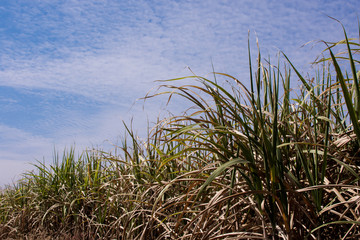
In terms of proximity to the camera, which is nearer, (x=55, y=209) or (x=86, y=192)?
(x=86, y=192)

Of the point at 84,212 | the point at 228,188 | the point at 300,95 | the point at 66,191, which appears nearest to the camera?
the point at 228,188

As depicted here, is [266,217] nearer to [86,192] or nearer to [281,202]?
[281,202]

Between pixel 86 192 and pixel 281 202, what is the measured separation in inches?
115

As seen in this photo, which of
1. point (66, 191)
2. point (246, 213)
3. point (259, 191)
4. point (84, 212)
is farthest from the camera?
point (66, 191)

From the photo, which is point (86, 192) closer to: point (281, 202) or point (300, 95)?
point (300, 95)

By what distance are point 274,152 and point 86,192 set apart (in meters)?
2.95

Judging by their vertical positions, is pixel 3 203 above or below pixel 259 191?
below

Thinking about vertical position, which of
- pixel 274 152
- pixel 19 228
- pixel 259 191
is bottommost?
pixel 19 228

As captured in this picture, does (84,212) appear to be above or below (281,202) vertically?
below

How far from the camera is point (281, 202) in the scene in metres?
1.64

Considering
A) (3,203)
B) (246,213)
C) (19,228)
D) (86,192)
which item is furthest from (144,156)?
(3,203)

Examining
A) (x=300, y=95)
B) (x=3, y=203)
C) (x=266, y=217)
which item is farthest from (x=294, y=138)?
(x=3, y=203)

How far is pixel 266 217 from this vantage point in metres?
1.83

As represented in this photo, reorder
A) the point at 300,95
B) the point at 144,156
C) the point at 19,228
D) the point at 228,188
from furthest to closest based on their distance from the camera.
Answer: the point at 19,228 → the point at 144,156 → the point at 300,95 → the point at 228,188
